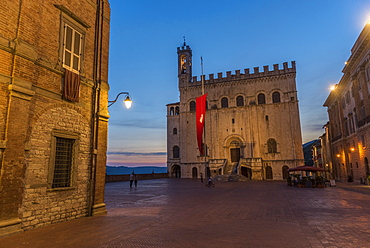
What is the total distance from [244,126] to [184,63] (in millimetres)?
17168

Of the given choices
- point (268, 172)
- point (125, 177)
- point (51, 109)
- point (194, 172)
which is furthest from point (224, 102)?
point (51, 109)

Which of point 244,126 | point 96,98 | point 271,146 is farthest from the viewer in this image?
point 244,126

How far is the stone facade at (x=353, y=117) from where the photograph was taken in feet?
72.4

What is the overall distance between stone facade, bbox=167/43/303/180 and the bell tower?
253 millimetres

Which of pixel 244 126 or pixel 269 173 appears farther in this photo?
pixel 244 126

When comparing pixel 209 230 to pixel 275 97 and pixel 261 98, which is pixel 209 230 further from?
pixel 275 97

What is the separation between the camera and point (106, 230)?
718cm

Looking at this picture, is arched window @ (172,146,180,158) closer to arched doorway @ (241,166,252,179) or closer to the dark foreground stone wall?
the dark foreground stone wall

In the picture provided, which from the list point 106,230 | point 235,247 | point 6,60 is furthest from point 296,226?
point 6,60

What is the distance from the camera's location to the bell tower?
4606cm

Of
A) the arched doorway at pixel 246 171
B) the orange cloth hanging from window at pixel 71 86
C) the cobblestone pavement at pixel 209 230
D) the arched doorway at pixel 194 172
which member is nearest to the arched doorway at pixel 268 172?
the arched doorway at pixel 246 171

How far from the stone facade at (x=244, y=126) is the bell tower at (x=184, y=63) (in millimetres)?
253

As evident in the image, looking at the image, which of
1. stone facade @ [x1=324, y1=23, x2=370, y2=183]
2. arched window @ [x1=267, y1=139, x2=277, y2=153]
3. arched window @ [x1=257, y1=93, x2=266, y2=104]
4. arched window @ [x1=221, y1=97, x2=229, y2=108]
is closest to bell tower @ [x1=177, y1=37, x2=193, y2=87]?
arched window @ [x1=221, y1=97, x2=229, y2=108]

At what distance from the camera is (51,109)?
8.45 meters
